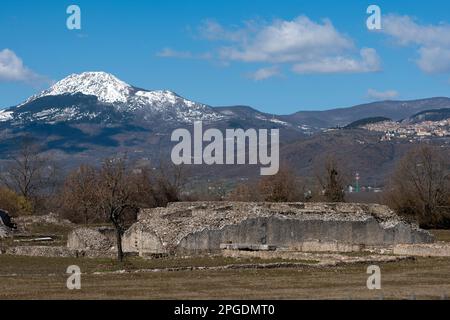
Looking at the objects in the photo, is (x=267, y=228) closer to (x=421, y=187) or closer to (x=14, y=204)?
(x=421, y=187)

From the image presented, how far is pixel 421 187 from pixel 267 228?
38.9 metres

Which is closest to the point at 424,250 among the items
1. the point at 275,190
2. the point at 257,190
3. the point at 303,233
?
the point at 303,233

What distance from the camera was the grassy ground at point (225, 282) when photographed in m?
31.7

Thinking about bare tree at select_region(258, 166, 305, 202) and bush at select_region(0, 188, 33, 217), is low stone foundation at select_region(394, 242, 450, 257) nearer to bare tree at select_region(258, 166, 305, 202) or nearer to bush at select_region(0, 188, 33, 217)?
bare tree at select_region(258, 166, 305, 202)

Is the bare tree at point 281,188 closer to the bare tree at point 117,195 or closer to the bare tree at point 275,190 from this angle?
the bare tree at point 275,190

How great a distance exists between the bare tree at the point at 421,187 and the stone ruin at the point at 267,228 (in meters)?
25.8

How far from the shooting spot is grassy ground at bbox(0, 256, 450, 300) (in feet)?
104

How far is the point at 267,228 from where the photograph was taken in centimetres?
6481

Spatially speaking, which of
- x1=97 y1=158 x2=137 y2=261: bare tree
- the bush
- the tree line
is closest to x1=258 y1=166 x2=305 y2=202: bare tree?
the tree line

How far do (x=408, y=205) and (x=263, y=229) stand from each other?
123 feet

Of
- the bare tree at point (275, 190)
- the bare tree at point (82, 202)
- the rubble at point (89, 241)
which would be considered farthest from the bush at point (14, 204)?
the rubble at point (89, 241)

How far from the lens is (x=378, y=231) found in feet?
222

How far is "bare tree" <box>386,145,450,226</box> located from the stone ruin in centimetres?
2576
